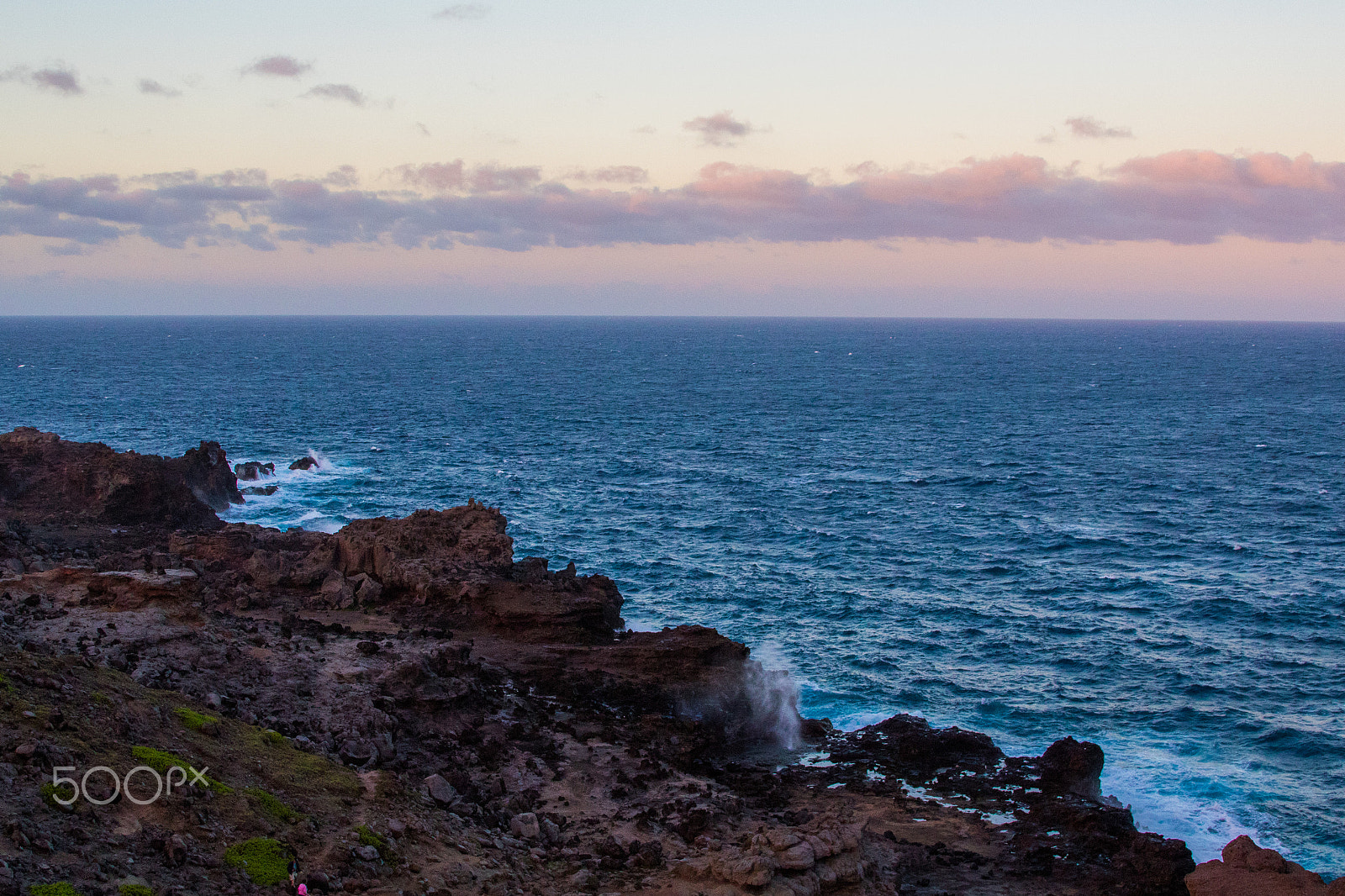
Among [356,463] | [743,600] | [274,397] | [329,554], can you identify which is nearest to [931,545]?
[743,600]

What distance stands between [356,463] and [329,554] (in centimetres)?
4833

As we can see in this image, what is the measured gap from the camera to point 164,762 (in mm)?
24203

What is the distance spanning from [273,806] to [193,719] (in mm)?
4890

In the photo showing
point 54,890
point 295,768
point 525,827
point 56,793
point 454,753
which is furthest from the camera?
point 454,753

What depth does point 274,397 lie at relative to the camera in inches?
5782

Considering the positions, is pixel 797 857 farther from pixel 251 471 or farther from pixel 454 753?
pixel 251 471

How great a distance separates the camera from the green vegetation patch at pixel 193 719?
27609 millimetres

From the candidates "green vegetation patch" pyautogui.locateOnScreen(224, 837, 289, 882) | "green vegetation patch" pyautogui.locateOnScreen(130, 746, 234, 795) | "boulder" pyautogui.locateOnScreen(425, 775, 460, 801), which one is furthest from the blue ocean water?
"green vegetation patch" pyautogui.locateOnScreen(130, 746, 234, 795)

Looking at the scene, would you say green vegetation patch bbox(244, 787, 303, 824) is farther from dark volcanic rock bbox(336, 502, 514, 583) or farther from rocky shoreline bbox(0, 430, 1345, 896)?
dark volcanic rock bbox(336, 502, 514, 583)

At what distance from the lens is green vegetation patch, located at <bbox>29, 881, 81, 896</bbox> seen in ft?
59.5

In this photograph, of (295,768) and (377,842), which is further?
(295,768)

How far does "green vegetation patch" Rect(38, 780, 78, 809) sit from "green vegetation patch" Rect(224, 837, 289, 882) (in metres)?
3.47

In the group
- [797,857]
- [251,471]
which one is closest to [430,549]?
[797,857]

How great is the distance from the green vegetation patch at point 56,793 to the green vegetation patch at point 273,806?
Answer: 4222 mm
